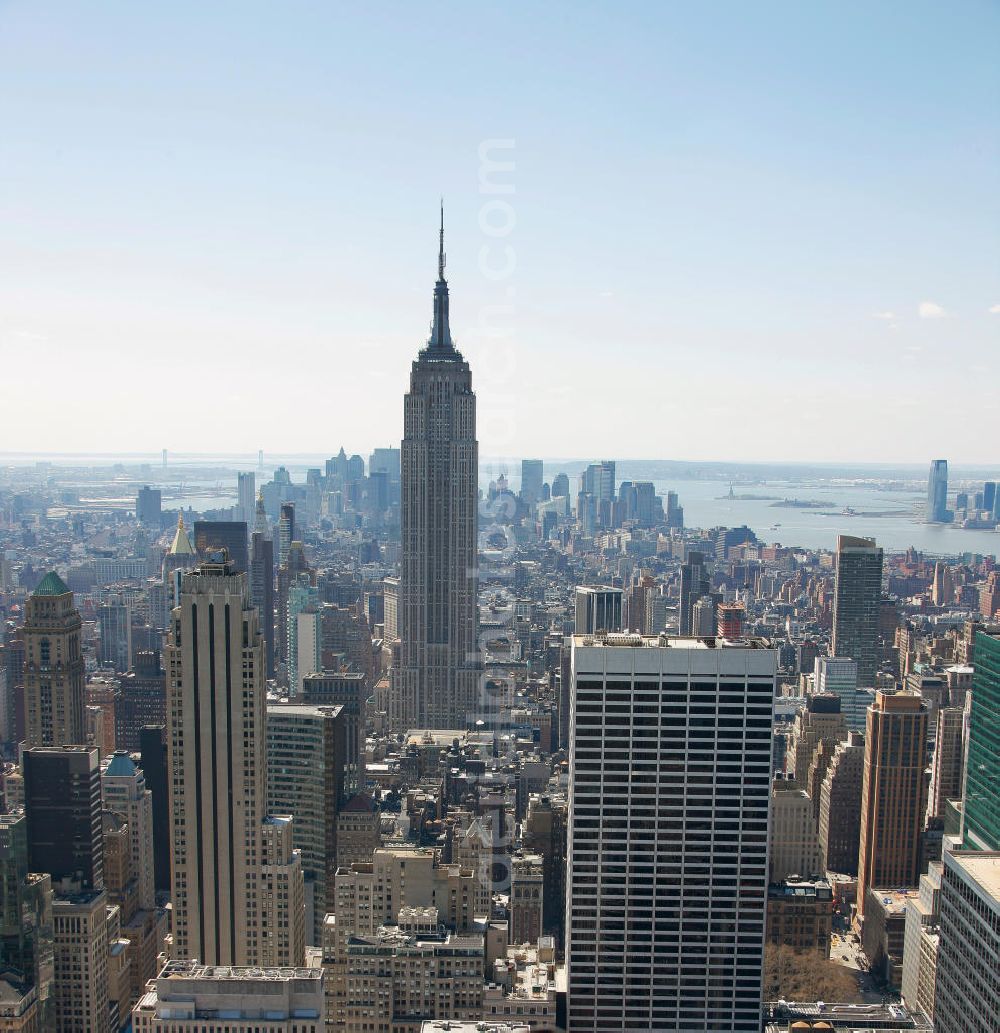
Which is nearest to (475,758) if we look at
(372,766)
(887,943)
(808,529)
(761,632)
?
(372,766)

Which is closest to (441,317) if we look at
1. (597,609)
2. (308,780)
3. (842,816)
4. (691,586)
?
(597,609)

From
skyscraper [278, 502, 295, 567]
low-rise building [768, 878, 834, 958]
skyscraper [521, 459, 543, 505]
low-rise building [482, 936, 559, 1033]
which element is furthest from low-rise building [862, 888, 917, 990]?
skyscraper [278, 502, 295, 567]

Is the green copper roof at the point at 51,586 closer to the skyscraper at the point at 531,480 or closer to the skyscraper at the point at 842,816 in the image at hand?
the skyscraper at the point at 531,480

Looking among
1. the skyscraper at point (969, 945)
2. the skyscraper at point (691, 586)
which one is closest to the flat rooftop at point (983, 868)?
the skyscraper at point (969, 945)

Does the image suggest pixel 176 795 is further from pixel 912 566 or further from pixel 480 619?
pixel 912 566

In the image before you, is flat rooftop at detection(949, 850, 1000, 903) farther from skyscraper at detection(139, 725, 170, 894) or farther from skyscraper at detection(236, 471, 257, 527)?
skyscraper at detection(236, 471, 257, 527)

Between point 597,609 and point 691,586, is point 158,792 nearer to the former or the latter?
point 597,609
